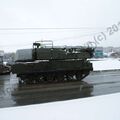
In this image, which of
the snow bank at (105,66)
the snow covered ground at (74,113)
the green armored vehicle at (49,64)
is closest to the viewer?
the snow covered ground at (74,113)

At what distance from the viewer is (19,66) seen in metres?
17.1

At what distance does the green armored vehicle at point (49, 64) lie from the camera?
17.4 meters

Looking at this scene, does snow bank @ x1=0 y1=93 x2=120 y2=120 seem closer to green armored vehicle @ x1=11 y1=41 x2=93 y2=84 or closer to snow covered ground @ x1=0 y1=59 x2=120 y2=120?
snow covered ground @ x1=0 y1=59 x2=120 y2=120

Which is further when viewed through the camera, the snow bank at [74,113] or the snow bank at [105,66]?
the snow bank at [105,66]

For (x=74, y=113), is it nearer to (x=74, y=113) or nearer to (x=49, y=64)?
(x=74, y=113)

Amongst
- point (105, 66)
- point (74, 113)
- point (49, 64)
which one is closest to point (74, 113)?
point (74, 113)

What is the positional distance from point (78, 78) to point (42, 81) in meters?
2.88

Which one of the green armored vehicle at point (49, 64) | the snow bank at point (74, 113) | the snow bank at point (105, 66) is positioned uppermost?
the green armored vehicle at point (49, 64)

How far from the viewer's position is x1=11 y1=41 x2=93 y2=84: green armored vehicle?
17.4m

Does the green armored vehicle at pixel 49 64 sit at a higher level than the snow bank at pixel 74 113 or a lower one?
A: higher

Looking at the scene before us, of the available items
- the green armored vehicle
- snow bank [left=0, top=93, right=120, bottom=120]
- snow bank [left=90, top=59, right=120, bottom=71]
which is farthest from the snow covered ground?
snow bank [left=90, top=59, right=120, bottom=71]

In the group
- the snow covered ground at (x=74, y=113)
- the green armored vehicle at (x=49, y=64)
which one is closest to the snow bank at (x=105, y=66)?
the green armored vehicle at (x=49, y=64)

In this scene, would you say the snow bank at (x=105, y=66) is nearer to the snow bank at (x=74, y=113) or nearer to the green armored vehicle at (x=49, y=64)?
the green armored vehicle at (x=49, y=64)

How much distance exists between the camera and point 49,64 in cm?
1791
